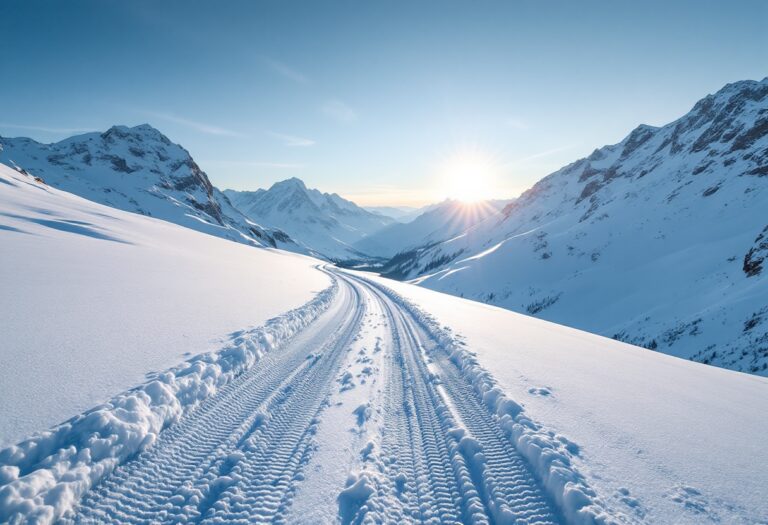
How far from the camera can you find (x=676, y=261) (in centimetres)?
3075

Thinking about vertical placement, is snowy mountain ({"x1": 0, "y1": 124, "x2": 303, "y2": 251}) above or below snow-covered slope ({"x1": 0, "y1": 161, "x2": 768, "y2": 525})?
Answer: above

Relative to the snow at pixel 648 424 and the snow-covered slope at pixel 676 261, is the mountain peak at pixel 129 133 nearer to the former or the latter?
the snow-covered slope at pixel 676 261

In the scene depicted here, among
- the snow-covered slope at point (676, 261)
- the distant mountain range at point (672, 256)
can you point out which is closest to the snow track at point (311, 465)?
the snow-covered slope at point (676, 261)

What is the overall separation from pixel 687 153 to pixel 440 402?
8646 centimetres

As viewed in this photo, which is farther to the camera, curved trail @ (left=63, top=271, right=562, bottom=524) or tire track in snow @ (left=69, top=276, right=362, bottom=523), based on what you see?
curved trail @ (left=63, top=271, right=562, bottom=524)

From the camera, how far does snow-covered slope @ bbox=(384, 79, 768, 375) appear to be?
18.6 meters

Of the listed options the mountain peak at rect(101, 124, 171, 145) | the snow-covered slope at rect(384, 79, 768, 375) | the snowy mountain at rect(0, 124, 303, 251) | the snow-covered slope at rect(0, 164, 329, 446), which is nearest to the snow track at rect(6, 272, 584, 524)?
the snow-covered slope at rect(0, 164, 329, 446)

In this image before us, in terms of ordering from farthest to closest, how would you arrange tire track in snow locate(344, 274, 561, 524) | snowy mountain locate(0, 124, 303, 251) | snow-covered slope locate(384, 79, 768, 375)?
snowy mountain locate(0, 124, 303, 251), snow-covered slope locate(384, 79, 768, 375), tire track in snow locate(344, 274, 561, 524)

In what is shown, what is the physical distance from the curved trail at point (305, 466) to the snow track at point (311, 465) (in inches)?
0.5

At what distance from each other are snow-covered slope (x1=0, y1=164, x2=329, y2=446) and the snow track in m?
1.40

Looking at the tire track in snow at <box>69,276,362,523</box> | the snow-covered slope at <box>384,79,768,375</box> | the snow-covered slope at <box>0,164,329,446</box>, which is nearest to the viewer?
the tire track in snow at <box>69,276,362,523</box>

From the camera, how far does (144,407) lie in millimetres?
4613

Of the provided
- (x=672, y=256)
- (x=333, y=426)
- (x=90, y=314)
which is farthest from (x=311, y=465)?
(x=672, y=256)

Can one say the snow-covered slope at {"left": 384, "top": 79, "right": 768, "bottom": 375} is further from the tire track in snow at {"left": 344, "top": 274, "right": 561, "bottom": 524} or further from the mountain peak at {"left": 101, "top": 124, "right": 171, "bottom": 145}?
the mountain peak at {"left": 101, "top": 124, "right": 171, "bottom": 145}
